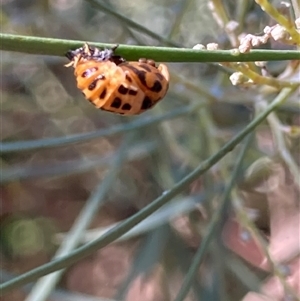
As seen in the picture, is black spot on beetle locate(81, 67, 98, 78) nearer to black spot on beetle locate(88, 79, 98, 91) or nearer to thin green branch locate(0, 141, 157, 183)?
black spot on beetle locate(88, 79, 98, 91)

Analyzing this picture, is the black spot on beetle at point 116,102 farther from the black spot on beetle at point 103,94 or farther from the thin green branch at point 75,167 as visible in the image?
the thin green branch at point 75,167

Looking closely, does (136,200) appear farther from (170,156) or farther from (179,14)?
(179,14)

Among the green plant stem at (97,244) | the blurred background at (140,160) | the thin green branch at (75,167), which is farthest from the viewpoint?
the thin green branch at (75,167)

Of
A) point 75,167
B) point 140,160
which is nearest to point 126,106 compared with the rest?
point 75,167

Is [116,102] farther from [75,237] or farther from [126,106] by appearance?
[75,237]

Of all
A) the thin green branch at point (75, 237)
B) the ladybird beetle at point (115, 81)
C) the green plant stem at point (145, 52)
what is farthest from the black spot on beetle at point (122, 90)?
the thin green branch at point (75, 237)

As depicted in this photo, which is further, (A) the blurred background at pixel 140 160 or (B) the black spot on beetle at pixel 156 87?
(A) the blurred background at pixel 140 160
